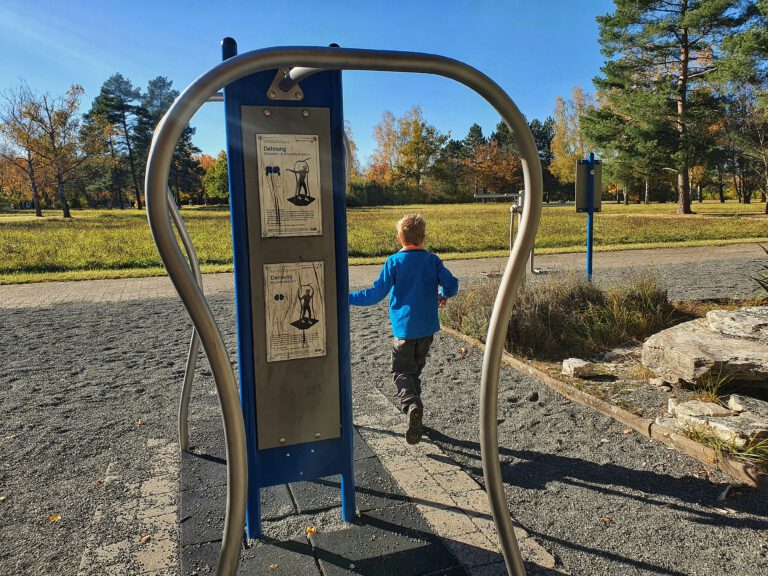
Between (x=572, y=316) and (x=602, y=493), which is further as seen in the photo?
(x=572, y=316)

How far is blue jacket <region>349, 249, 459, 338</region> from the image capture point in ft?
11.5

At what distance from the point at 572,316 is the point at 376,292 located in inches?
116

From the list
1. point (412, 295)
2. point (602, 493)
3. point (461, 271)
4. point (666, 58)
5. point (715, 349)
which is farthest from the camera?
point (666, 58)

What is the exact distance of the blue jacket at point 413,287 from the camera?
3492 mm

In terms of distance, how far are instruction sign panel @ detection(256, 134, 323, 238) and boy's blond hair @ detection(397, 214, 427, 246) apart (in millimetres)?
1270

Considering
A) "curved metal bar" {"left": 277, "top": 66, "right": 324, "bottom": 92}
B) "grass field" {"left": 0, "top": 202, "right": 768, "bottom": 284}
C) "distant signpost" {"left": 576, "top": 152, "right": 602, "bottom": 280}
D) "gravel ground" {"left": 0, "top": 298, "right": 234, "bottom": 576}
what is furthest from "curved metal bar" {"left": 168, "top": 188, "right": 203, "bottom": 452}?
Result: "grass field" {"left": 0, "top": 202, "right": 768, "bottom": 284}

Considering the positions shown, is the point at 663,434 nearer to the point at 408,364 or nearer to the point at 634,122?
the point at 408,364

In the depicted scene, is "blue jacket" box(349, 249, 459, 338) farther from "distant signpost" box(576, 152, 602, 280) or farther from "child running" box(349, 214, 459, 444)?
"distant signpost" box(576, 152, 602, 280)

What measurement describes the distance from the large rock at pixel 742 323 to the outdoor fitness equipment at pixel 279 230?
3.39 meters

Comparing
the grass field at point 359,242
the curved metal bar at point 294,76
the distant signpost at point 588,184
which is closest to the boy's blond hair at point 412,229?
the curved metal bar at point 294,76

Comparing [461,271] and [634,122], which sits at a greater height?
[634,122]

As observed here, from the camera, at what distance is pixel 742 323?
452 centimetres

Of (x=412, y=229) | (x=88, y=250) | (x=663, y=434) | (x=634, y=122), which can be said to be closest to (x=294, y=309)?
(x=412, y=229)

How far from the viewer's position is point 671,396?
4020 millimetres
